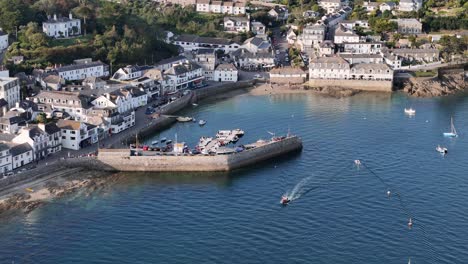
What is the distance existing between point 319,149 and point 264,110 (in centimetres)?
941

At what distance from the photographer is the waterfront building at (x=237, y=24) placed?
2724 inches

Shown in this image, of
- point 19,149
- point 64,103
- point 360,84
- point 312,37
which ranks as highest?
point 312,37

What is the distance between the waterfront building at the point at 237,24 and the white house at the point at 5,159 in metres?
37.3

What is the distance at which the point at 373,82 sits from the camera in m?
54.2

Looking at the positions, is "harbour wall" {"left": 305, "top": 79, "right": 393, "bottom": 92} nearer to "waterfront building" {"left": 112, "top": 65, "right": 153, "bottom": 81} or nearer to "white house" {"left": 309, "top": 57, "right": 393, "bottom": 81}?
"white house" {"left": 309, "top": 57, "right": 393, "bottom": 81}

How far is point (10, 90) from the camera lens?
1732 inches

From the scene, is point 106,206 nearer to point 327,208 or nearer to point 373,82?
point 327,208

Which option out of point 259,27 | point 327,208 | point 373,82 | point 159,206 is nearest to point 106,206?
point 159,206

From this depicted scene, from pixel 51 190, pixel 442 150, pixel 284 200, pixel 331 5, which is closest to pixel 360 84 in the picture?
pixel 442 150

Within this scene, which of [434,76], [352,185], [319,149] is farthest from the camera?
[434,76]

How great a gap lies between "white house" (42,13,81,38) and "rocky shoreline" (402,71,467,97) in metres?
25.9

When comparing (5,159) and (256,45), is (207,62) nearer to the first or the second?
(256,45)

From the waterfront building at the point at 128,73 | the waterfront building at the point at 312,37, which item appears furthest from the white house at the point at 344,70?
the waterfront building at the point at 128,73

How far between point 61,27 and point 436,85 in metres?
28.8
